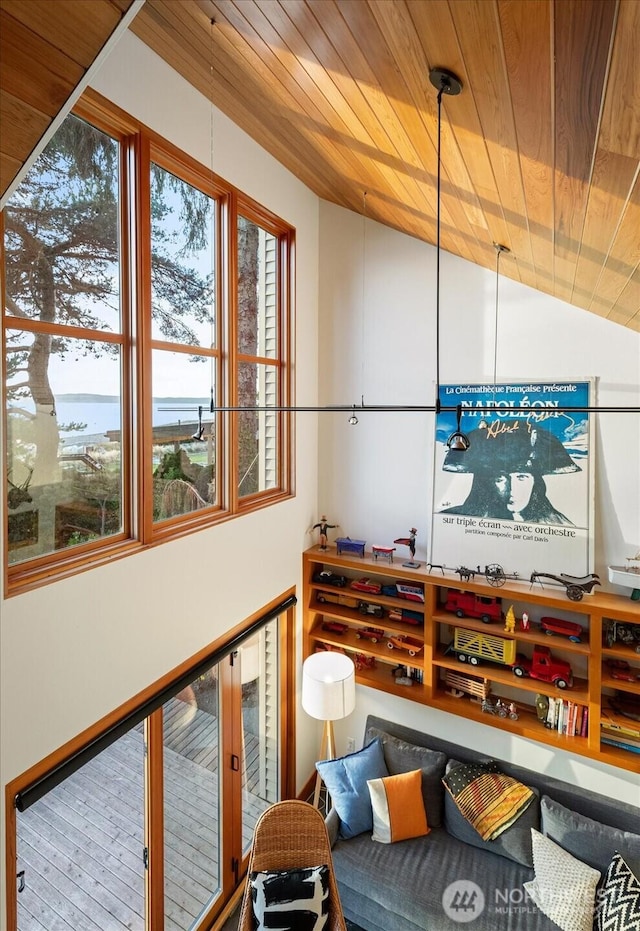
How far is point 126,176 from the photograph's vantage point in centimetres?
260

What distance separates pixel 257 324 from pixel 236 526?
156 centimetres

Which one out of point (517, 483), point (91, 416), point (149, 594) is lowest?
point (149, 594)

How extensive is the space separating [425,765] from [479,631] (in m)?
1.07

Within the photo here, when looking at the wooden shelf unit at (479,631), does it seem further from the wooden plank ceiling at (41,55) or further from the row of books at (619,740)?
the wooden plank ceiling at (41,55)

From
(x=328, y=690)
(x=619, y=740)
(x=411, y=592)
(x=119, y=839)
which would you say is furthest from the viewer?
(x=411, y=592)

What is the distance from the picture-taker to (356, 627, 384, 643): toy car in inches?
167

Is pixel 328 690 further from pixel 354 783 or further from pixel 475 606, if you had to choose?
pixel 475 606

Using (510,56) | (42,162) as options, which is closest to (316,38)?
(510,56)

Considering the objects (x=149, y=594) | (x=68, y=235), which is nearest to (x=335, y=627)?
(x=149, y=594)

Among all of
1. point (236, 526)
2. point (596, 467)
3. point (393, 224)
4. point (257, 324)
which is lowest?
point (236, 526)

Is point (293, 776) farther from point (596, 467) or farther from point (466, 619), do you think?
point (596, 467)

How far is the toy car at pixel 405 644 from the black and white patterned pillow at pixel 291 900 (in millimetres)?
1559

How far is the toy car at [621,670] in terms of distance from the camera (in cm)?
328

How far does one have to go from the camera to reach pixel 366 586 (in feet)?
13.6
